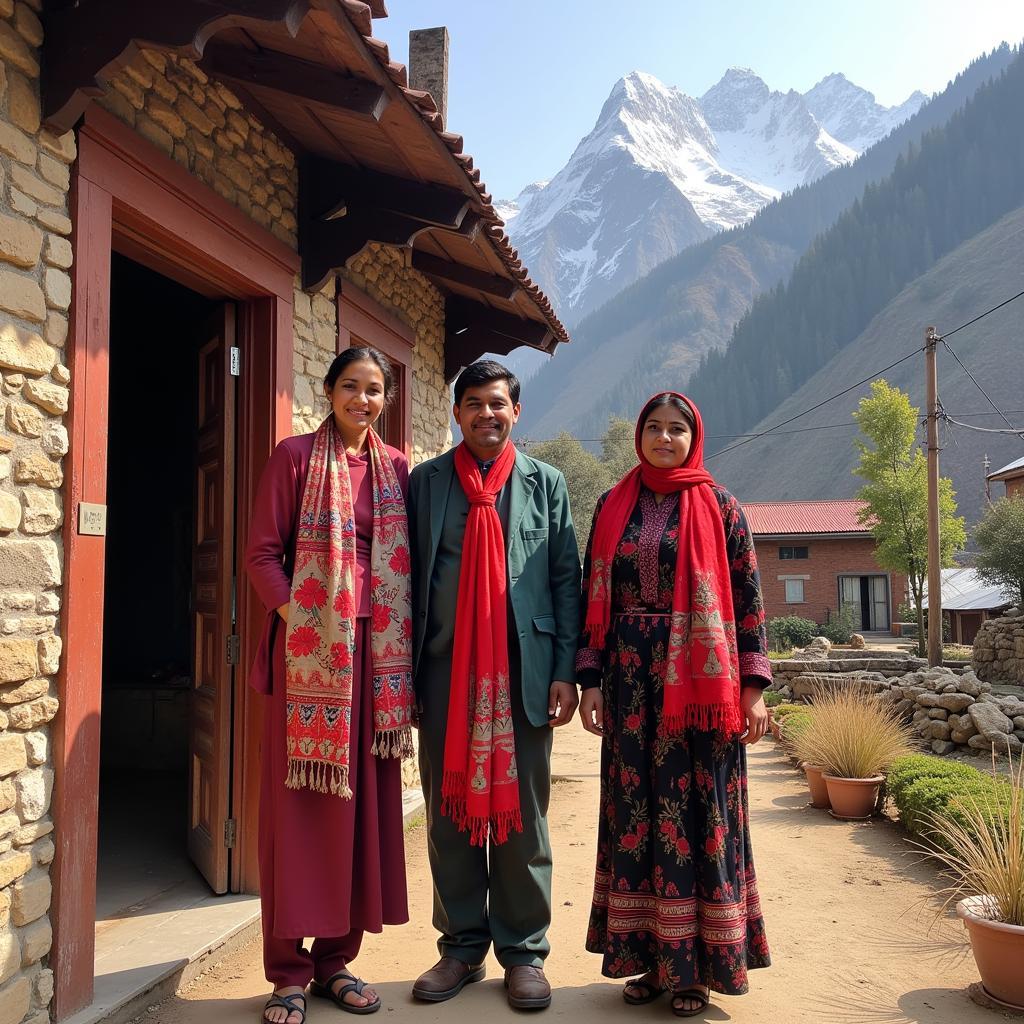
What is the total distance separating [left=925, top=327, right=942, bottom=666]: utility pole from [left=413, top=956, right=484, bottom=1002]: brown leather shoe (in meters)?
13.5

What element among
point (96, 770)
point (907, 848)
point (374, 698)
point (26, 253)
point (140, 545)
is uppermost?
point (26, 253)

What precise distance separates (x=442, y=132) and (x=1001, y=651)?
51.2ft

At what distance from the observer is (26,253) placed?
2678 millimetres

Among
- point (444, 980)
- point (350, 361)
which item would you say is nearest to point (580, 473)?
point (350, 361)

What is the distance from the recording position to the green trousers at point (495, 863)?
3018mm

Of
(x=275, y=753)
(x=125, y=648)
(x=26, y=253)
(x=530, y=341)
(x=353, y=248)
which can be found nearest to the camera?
(x=26, y=253)

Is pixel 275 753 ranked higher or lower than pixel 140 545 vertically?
lower

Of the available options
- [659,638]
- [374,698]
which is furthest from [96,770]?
[659,638]

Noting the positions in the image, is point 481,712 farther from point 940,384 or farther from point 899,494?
point 940,384

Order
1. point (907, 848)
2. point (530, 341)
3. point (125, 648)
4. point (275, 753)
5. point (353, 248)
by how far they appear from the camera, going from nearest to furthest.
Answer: point (275, 753), point (353, 248), point (907, 848), point (530, 341), point (125, 648)

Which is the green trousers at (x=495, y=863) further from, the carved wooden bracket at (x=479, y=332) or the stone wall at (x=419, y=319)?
the carved wooden bracket at (x=479, y=332)

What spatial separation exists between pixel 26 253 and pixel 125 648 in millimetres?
A: 5770

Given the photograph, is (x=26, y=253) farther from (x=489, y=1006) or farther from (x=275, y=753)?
(x=489, y=1006)

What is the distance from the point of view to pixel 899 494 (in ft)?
85.8
